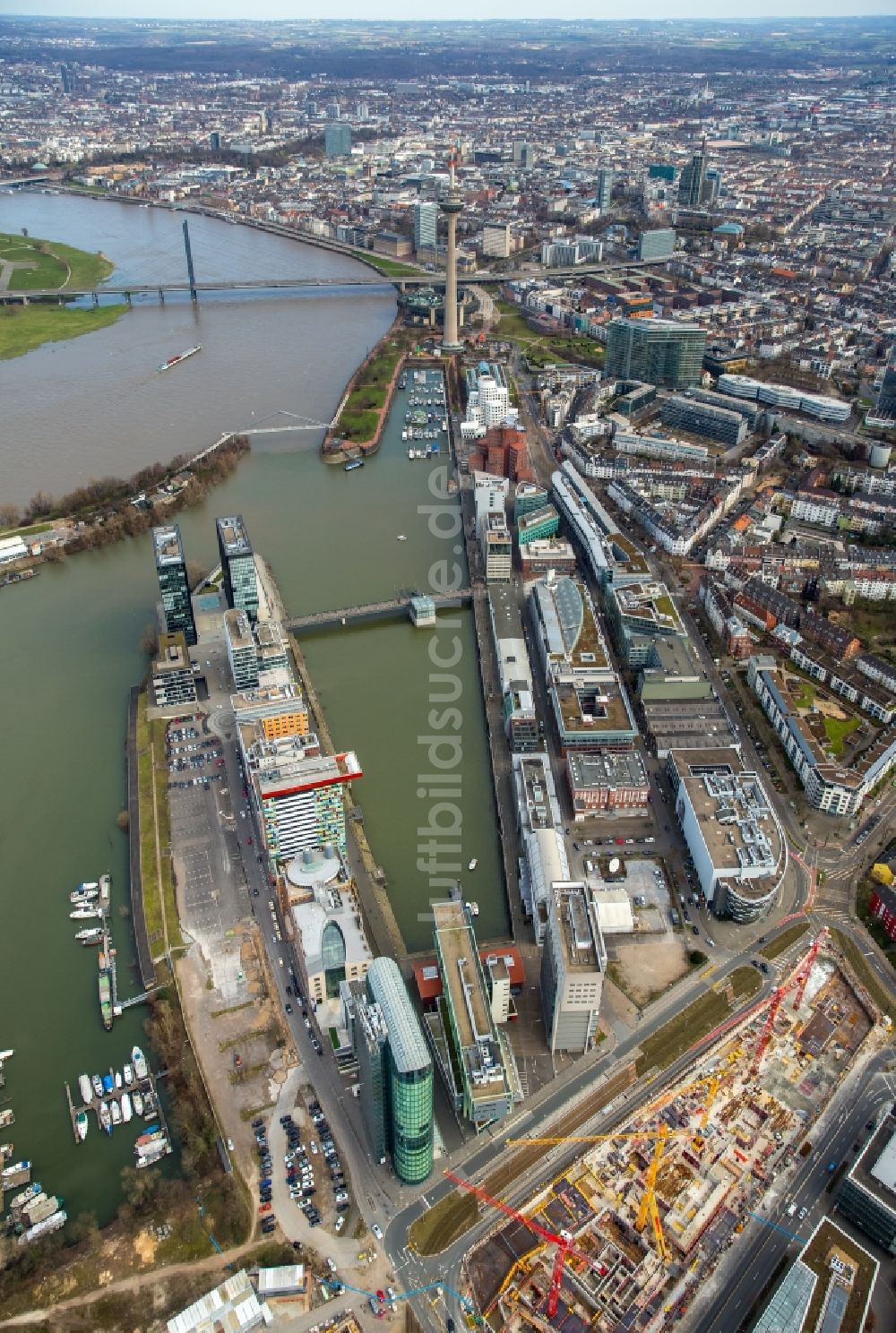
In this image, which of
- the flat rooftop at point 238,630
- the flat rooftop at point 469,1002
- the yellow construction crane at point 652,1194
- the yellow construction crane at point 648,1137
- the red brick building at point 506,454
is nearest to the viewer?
the yellow construction crane at point 652,1194

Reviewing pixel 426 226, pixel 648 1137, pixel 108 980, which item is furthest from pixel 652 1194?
pixel 426 226

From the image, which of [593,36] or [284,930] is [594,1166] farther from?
[593,36]

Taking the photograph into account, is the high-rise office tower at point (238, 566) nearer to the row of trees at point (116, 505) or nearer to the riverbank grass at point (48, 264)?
the row of trees at point (116, 505)

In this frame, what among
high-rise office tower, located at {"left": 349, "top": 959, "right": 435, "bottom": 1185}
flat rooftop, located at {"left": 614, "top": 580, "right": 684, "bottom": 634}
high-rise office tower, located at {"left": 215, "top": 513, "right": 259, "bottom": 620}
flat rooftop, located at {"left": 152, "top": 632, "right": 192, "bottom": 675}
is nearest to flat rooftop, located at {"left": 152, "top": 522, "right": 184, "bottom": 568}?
high-rise office tower, located at {"left": 215, "top": 513, "right": 259, "bottom": 620}

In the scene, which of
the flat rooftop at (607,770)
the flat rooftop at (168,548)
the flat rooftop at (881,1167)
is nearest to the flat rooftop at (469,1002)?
the flat rooftop at (607,770)

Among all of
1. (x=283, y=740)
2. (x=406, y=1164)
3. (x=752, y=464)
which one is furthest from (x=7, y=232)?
(x=406, y=1164)

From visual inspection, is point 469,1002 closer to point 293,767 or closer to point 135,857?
point 293,767

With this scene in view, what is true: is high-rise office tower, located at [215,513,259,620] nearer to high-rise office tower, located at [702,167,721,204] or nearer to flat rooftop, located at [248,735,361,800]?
flat rooftop, located at [248,735,361,800]
